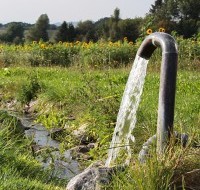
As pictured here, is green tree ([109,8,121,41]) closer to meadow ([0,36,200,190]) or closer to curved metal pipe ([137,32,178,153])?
meadow ([0,36,200,190])

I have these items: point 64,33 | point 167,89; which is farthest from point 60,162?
point 64,33

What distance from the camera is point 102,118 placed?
323 inches

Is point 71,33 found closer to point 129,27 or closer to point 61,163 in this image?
point 129,27

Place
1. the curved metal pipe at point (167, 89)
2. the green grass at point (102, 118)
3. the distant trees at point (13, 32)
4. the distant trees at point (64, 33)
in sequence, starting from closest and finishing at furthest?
the curved metal pipe at point (167, 89)
the green grass at point (102, 118)
the distant trees at point (64, 33)
the distant trees at point (13, 32)

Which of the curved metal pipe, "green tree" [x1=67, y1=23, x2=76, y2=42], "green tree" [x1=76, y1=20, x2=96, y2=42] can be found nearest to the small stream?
the curved metal pipe

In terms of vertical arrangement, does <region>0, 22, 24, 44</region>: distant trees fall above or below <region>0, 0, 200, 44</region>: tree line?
below

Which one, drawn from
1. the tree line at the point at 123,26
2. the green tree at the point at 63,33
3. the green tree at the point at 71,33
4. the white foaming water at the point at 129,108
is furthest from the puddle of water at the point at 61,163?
the green tree at the point at 71,33

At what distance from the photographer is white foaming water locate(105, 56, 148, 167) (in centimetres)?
496

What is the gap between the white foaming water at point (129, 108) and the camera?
4965mm

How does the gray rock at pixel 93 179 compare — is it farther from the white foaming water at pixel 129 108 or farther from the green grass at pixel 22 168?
the green grass at pixel 22 168

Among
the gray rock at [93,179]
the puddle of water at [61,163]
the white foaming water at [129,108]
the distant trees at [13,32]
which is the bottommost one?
the distant trees at [13,32]

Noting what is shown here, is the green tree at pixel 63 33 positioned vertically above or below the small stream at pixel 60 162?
below

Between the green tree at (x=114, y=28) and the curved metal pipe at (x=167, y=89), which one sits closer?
the curved metal pipe at (x=167, y=89)

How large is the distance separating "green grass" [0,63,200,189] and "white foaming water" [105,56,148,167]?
0.51 feet
